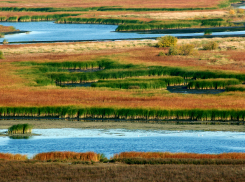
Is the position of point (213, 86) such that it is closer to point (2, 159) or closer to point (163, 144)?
point (163, 144)

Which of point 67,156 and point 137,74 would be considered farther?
point 137,74

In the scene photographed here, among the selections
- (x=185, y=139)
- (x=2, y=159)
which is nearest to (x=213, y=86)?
(x=185, y=139)

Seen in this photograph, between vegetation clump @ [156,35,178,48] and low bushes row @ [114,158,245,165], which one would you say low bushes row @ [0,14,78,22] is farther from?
low bushes row @ [114,158,245,165]

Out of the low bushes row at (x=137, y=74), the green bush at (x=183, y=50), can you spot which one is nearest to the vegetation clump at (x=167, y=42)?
the green bush at (x=183, y=50)

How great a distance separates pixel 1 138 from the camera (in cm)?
3588

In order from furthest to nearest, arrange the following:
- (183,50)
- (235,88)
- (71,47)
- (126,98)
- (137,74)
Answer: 1. (71,47)
2. (183,50)
3. (137,74)
4. (235,88)
5. (126,98)

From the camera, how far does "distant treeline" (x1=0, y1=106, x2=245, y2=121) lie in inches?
1699

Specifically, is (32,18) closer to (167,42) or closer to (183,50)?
(167,42)

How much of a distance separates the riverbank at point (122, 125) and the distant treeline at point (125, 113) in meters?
1.46

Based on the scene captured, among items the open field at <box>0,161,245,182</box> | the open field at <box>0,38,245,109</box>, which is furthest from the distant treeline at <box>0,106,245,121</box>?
the open field at <box>0,161,245,182</box>

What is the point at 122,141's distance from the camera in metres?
34.7

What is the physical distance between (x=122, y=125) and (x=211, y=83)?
2184 centimetres

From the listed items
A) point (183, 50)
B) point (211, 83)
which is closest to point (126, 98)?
point (211, 83)

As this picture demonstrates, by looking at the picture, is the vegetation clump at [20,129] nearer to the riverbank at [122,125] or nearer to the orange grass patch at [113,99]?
the riverbank at [122,125]
